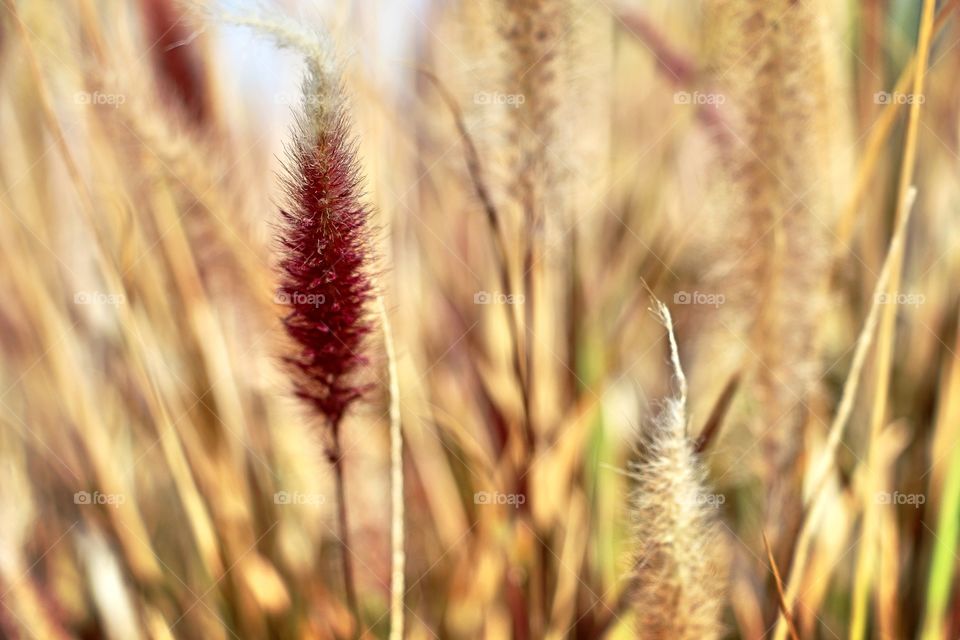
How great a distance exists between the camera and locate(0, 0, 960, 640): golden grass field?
636mm

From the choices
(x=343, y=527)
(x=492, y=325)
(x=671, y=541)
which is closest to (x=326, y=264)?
(x=343, y=527)

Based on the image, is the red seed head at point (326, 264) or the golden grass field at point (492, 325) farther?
the golden grass field at point (492, 325)

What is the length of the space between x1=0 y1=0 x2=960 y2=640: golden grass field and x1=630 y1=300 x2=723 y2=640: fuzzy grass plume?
0.03 feet

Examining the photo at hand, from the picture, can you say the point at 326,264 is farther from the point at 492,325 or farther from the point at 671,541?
the point at 492,325

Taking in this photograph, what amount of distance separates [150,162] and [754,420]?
649 millimetres

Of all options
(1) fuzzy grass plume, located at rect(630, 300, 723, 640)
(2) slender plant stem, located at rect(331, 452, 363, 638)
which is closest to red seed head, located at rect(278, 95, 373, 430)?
(2) slender plant stem, located at rect(331, 452, 363, 638)

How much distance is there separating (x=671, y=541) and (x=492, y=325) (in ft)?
1.29

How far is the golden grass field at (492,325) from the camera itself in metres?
0.64

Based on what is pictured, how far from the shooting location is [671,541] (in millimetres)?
467

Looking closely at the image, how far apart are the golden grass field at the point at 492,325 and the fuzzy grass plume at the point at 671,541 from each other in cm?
1

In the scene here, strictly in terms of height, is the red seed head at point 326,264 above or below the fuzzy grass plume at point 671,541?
above

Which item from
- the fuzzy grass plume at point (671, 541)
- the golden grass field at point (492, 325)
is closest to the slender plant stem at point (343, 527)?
the golden grass field at point (492, 325)

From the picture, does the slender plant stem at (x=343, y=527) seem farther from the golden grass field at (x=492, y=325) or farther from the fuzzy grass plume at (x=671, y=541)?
the fuzzy grass plume at (x=671, y=541)

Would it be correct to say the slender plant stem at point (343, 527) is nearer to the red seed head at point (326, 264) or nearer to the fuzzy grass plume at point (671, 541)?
the red seed head at point (326, 264)
